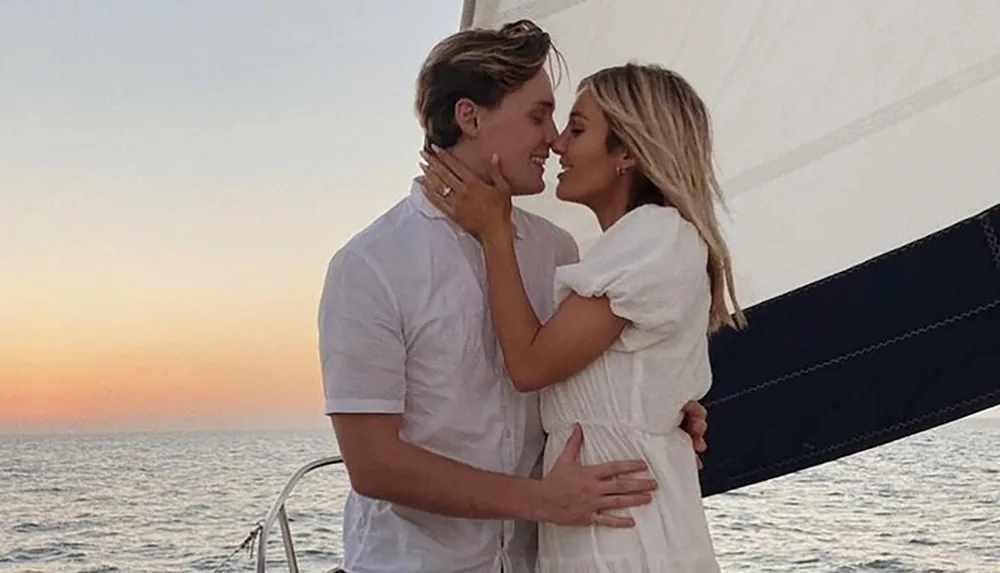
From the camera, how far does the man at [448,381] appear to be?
1412mm

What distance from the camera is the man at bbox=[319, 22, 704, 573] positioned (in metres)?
1.41

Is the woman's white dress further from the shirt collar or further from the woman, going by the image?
the shirt collar

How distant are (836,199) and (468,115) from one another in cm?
53

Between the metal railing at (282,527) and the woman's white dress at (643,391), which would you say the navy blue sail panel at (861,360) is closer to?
the woman's white dress at (643,391)

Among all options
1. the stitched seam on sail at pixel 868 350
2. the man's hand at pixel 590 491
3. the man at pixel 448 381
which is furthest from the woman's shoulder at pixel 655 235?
the stitched seam on sail at pixel 868 350

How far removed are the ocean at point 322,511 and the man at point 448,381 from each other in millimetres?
8905

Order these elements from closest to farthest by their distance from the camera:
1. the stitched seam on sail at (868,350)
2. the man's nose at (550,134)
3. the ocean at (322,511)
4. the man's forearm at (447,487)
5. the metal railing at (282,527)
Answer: the man's forearm at (447,487) < the man's nose at (550,134) < the stitched seam on sail at (868,350) < the metal railing at (282,527) < the ocean at (322,511)

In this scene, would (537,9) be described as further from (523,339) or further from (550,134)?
(523,339)

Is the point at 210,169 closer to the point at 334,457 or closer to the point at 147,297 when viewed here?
the point at 147,297

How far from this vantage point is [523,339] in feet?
4.66

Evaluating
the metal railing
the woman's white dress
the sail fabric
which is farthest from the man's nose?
the metal railing

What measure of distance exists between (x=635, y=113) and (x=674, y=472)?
360 mm

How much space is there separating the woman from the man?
0.03 metres

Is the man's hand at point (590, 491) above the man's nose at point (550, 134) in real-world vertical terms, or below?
below
